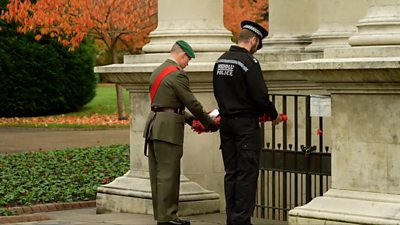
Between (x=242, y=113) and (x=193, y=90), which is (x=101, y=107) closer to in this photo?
(x=193, y=90)

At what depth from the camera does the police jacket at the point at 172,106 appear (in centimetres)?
1091

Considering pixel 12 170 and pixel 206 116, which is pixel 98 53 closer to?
pixel 12 170

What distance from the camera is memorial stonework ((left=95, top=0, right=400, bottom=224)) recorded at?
9484mm

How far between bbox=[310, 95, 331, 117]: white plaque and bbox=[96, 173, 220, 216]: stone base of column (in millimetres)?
2002

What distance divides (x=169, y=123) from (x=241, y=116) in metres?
1.11

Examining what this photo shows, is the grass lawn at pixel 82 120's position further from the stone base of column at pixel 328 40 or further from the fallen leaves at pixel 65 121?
the stone base of column at pixel 328 40

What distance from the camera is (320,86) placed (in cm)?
1052

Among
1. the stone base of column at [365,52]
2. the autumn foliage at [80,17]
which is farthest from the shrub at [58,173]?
the autumn foliage at [80,17]

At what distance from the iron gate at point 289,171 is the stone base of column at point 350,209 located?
3.54 ft

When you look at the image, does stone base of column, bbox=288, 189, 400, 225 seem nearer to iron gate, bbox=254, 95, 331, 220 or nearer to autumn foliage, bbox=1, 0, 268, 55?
iron gate, bbox=254, 95, 331, 220

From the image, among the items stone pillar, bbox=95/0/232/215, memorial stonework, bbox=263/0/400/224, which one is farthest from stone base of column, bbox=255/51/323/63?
memorial stonework, bbox=263/0/400/224

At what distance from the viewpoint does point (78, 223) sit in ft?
39.6

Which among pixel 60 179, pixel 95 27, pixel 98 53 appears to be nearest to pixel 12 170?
pixel 60 179

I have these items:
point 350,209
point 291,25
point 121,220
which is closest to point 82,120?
point 291,25
